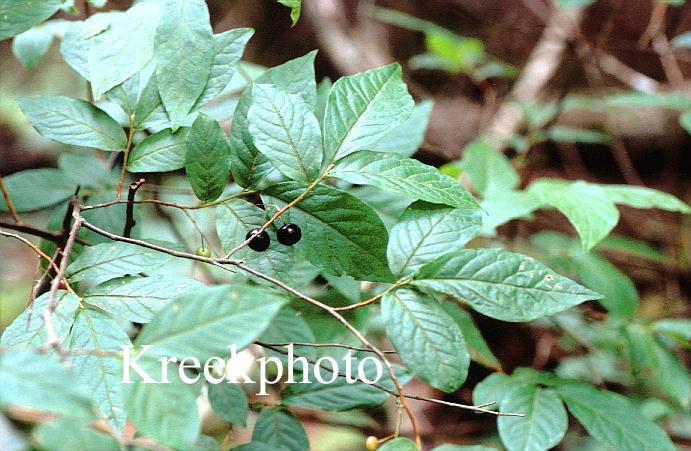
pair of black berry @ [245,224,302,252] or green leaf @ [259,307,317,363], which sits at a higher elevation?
pair of black berry @ [245,224,302,252]

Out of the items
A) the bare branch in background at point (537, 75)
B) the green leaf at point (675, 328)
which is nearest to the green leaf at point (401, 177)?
the green leaf at point (675, 328)

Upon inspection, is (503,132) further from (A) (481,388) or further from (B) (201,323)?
(B) (201,323)

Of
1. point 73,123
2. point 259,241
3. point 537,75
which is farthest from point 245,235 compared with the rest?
point 537,75

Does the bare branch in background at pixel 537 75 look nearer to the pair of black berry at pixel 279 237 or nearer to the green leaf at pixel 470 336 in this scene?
the green leaf at pixel 470 336

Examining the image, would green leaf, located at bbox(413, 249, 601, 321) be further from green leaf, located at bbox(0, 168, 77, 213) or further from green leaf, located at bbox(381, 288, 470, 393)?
green leaf, located at bbox(0, 168, 77, 213)

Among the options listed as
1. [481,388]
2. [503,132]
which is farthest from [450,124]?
[481,388]

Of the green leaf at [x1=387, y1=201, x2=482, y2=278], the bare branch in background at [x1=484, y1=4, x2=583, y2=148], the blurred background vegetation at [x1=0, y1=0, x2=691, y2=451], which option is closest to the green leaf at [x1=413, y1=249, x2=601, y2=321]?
the green leaf at [x1=387, y1=201, x2=482, y2=278]

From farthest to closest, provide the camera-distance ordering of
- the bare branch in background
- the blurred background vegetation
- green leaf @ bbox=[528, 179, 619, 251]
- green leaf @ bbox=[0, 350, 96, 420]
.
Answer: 1. the bare branch in background
2. the blurred background vegetation
3. green leaf @ bbox=[528, 179, 619, 251]
4. green leaf @ bbox=[0, 350, 96, 420]
